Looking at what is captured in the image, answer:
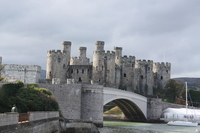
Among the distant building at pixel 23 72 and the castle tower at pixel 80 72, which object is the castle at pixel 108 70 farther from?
the distant building at pixel 23 72

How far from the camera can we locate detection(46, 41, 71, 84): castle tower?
61281 millimetres

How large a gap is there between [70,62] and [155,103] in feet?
55.7

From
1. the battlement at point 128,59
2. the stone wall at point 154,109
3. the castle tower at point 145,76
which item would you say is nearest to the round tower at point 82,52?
the battlement at point 128,59

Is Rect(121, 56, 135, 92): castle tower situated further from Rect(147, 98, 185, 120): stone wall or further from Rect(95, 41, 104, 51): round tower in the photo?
Rect(147, 98, 185, 120): stone wall

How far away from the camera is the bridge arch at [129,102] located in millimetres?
43938

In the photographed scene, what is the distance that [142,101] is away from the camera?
5534 centimetres

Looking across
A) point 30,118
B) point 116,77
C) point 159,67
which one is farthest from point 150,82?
point 30,118

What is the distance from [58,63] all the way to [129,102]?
15.0 m

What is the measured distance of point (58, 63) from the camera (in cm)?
6166

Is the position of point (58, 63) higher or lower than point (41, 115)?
higher

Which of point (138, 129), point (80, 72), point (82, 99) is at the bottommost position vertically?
point (138, 129)

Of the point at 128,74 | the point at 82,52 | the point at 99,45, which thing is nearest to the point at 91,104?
the point at 99,45

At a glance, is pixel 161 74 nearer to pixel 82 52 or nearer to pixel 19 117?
pixel 82 52

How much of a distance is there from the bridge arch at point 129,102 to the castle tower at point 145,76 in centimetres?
1406
